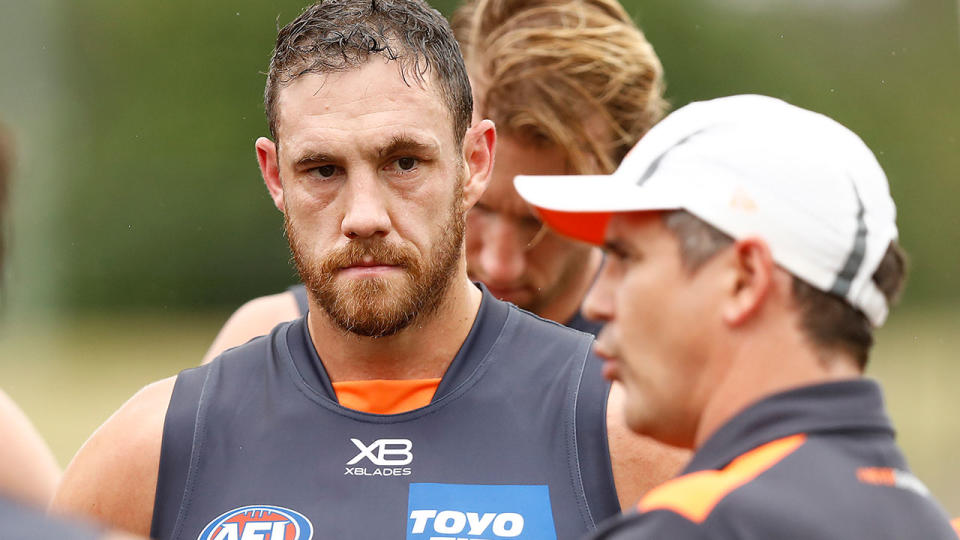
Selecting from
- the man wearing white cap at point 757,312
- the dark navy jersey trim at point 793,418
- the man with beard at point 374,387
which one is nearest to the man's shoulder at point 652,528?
the man wearing white cap at point 757,312

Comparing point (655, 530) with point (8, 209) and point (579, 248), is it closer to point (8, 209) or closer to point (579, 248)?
point (8, 209)

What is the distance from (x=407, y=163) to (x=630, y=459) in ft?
2.87

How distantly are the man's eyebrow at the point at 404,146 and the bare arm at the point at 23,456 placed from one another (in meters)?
1.11

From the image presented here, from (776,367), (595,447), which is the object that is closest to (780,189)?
(776,367)

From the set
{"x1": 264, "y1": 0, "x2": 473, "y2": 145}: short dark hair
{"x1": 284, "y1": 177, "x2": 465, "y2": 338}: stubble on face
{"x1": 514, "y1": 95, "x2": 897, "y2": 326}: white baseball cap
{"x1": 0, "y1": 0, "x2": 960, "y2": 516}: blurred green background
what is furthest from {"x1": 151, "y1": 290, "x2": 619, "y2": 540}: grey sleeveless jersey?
{"x1": 0, "y1": 0, "x2": 960, "y2": 516}: blurred green background

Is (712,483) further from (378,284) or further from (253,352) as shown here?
(253,352)

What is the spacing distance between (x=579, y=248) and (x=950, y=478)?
1027 cm

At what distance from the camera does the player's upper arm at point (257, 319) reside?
166 inches

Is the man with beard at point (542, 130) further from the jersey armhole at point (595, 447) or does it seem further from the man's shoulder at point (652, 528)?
the man's shoulder at point (652, 528)

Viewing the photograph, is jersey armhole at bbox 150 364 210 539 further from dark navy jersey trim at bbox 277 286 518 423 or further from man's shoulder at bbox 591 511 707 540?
man's shoulder at bbox 591 511 707 540

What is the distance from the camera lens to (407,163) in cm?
303

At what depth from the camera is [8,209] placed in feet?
5.16

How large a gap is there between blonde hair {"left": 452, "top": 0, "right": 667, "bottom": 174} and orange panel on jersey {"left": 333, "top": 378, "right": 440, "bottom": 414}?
1.52 meters

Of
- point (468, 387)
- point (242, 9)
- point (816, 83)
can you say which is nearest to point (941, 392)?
point (816, 83)
